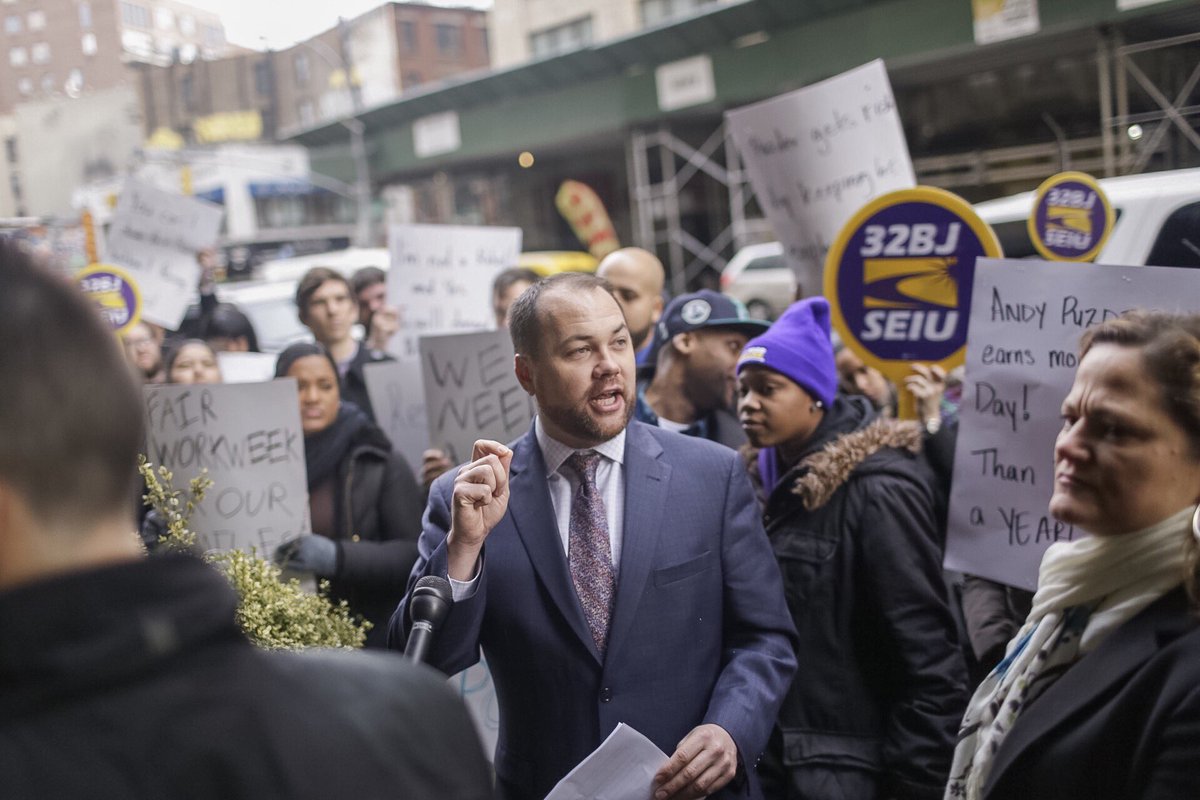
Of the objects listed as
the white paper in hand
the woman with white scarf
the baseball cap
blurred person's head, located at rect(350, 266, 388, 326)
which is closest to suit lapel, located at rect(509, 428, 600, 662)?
the white paper in hand

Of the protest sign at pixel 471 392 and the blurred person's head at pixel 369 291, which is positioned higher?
the blurred person's head at pixel 369 291

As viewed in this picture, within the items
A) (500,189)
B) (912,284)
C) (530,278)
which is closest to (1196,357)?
(912,284)

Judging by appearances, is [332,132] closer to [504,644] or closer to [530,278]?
[530,278]

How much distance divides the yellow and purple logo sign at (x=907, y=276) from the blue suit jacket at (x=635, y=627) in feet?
4.70

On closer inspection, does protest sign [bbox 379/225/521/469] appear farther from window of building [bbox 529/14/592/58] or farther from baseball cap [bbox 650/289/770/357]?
window of building [bbox 529/14/592/58]

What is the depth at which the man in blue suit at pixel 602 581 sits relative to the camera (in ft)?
7.65

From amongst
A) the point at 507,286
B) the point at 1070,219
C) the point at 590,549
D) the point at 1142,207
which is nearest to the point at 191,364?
the point at 507,286

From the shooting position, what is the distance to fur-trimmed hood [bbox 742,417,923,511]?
114 inches

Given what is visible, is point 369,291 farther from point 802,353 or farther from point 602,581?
point 602,581

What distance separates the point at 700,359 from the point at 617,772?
80.9 inches

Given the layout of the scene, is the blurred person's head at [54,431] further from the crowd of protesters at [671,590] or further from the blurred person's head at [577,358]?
the blurred person's head at [577,358]

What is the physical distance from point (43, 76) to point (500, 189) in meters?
23.5

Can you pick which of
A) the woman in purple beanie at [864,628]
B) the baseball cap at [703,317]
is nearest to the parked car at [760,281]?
the baseball cap at [703,317]

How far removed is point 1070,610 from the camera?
6.44 ft
